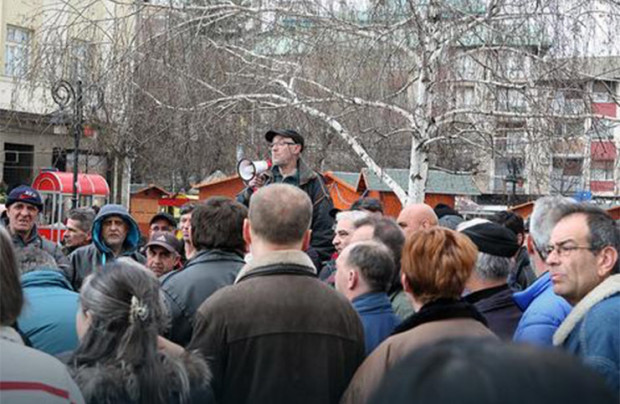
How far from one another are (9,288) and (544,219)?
310 cm

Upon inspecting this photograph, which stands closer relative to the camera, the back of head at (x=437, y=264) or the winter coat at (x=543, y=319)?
the back of head at (x=437, y=264)

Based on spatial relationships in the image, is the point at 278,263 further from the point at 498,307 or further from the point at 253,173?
the point at 253,173

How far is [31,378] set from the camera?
257 cm

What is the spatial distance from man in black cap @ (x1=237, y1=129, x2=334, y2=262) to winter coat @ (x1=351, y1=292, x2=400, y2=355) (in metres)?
2.59

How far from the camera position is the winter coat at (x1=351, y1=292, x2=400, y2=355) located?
4434 millimetres

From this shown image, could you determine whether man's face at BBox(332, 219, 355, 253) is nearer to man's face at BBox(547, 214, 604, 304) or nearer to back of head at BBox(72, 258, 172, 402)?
man's face at BBox(547, 214, 604, 304)

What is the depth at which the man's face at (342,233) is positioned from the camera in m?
6.40

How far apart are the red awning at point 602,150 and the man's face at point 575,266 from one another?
323 inches

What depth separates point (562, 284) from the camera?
3.90m

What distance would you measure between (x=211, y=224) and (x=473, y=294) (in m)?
1.43

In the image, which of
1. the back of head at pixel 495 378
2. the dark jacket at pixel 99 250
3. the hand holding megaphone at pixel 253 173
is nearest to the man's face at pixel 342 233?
the hand holding megaphone at pixel 253 173

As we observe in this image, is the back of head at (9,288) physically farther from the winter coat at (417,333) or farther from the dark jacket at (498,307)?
the dark jacket at (498,307)

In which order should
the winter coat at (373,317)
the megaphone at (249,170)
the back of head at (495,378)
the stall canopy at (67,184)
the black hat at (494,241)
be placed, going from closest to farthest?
the back of head at (495,378) → the winter coat at (373,317) → the black hat at (494,241) → the megaphone at (249,170) → the stall canopy at (67,184)

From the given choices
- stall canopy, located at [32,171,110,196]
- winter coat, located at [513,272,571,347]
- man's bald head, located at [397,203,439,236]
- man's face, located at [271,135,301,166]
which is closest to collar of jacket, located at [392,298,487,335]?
winter coat, located at [513,272,571,347]
